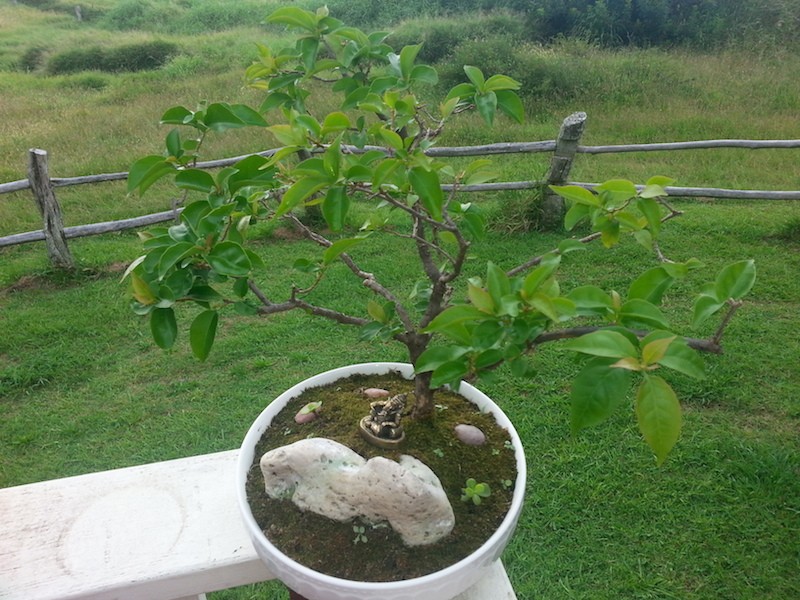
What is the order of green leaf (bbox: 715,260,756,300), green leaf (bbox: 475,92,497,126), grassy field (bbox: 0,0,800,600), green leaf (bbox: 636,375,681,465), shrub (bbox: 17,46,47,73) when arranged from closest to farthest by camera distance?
1. green leaf (bbox: 636,375,681,465)
2. green leaf (bbox: 715,260,756,300)
3. green leaf (bbox: 475,92,497,126)
4. grassy field (bbox: 0,0,800,600)
5. shrub (bbox: 17,46,47,73)

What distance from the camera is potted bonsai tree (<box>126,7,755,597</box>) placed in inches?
24.2

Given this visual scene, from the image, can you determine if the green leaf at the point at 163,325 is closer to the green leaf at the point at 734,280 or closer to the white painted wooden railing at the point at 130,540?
the white painted wooden railing at the point at 130,540

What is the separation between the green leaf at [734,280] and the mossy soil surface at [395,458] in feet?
1.52

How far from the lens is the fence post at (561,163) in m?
3.88

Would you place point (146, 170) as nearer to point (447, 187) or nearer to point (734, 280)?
point (734, 280)

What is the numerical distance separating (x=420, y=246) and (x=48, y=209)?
3419mm

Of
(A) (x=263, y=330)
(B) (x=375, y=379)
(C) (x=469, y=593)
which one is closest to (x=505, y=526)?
(C) (x=469, y=593)

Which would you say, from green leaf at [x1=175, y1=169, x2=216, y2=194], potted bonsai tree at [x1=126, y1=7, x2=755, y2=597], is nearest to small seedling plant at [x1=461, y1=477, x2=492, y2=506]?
potted bonsai tree at [x1=126, y1=7, x2=755, y2=597]

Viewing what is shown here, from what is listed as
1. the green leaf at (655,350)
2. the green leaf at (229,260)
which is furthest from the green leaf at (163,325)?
the green leaf at (655,350)

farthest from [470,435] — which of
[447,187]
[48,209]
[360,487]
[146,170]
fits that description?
[48,209]

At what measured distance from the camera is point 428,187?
0.75 metres

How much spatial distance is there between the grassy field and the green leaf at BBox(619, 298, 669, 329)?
37cm

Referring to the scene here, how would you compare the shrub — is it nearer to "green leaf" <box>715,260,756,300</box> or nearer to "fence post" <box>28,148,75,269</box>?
"fence post" <box>28,148,75,269</box>

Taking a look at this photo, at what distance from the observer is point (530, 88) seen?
7.23 meters
